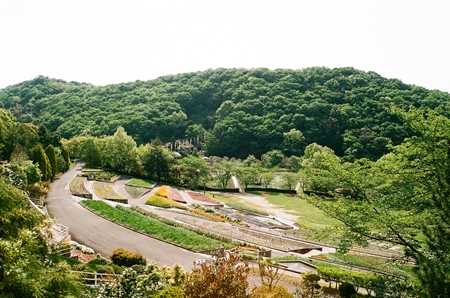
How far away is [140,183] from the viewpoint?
70062 mm

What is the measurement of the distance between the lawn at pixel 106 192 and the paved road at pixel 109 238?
9066 mm

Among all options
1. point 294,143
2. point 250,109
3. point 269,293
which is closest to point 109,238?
point 269,293

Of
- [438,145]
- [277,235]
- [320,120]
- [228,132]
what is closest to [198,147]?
[228,132]

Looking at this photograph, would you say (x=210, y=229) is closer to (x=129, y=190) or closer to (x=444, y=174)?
(x=129, y=190)

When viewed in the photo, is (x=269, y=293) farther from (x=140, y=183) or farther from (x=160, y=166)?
(x=160, y=166)

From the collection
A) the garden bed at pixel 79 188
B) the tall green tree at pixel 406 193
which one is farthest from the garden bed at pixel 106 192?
the tall green tree at pixel 406 193

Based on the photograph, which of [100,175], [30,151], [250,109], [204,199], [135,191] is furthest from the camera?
[250,109]

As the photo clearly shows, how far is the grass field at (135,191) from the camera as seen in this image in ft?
201

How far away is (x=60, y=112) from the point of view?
141875mm

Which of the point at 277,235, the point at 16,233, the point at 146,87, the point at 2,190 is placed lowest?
the point at 277,235

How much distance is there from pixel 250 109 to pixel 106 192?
83.2 m

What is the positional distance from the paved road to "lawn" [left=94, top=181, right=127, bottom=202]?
9066 mm

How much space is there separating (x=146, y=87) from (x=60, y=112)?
35659mm

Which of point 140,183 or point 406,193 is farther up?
point 406,193
